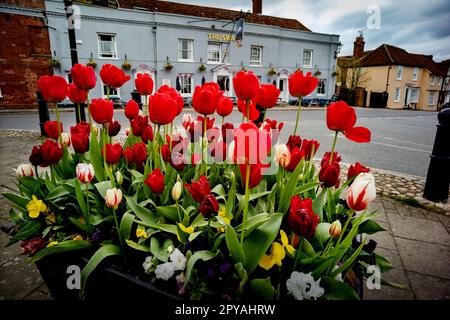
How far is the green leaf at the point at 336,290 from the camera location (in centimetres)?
80

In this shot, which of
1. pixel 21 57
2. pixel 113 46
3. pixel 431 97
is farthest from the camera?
pixel 431 97

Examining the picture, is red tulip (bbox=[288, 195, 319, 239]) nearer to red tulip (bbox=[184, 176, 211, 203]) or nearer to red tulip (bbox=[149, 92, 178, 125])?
red tulip (bbox=[184, 176, 211, 203])

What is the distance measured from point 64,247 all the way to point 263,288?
70 centimetres

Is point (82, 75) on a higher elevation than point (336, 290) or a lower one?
higher

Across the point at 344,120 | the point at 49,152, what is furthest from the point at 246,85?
the point at 49,152

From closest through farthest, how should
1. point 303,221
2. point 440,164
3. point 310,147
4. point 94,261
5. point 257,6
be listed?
point 303,221
point 94,261
point 310,147
point 440,164
point 257,6

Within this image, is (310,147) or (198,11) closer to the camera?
(310,147)

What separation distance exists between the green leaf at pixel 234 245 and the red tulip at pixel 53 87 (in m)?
0.98

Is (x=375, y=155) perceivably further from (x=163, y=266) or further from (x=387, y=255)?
(x=163, y=266)

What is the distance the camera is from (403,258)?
6.46ft

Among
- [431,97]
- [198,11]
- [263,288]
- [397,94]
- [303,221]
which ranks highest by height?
[198,11]

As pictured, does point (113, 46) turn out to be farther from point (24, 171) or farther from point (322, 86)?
point (24, 171)

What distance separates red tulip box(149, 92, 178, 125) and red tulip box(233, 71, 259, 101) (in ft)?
0.84
